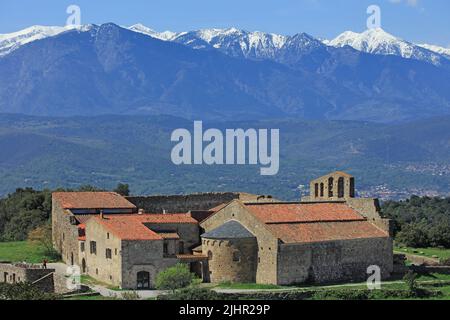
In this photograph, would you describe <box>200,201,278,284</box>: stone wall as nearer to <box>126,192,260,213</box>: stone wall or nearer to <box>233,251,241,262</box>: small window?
<box>233,251,241,262</box>: small window

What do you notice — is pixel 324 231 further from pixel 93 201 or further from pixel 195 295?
pixel 93 201

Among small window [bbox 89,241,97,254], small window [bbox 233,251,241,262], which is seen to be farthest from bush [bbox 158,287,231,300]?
small window [bbox 89,241,97,254]

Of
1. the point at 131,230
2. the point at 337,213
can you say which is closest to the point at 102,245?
the point at 131,230

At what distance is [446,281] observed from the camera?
57531 millimetres

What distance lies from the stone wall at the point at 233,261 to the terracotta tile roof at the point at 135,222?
2846mm

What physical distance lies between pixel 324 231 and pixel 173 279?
8.84 metres

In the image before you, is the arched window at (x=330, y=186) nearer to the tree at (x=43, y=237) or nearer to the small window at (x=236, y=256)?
the small window at (x=236, y=256)

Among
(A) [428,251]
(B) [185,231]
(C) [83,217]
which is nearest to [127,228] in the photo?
(B) [185,231]

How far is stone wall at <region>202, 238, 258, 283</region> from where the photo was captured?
55.2 metres

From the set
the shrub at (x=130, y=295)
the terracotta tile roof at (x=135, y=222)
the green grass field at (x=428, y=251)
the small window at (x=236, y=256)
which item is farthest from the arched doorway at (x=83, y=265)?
the green grass field at (x=428, y=251)

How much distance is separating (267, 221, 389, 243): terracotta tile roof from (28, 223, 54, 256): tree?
1507 cm

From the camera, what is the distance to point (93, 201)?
6247cm

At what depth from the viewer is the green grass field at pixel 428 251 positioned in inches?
2664
